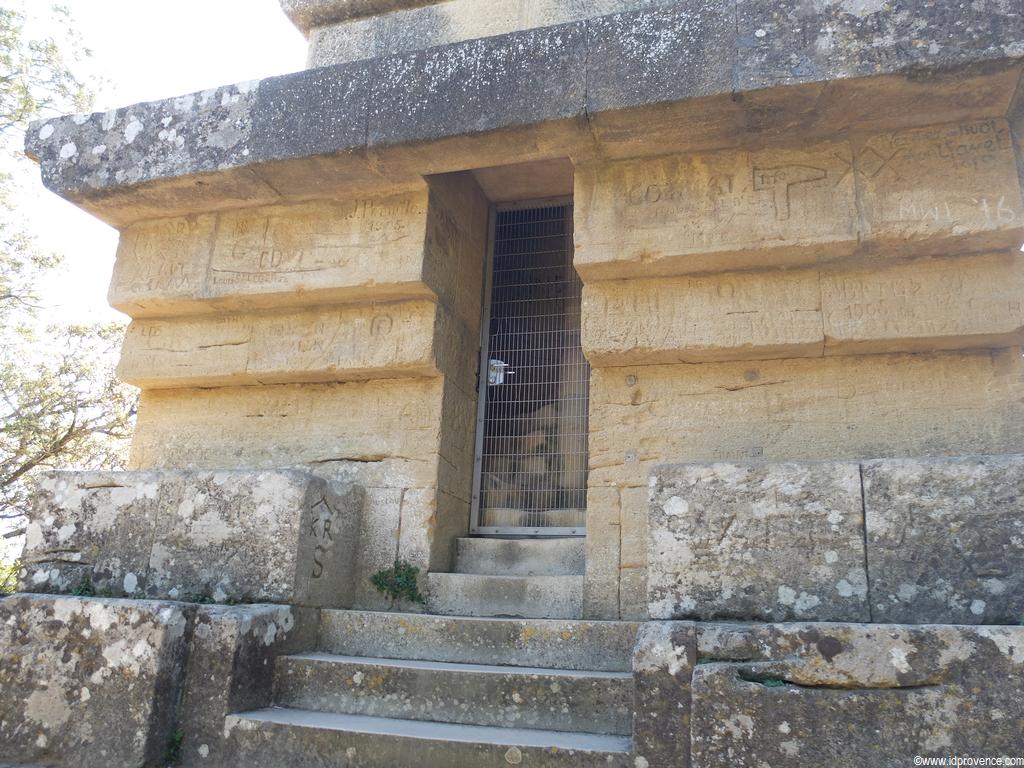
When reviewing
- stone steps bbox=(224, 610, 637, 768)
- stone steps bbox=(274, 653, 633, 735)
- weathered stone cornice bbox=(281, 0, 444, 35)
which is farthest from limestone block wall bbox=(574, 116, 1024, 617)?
weathered stone cornice bbox=(281, 0, 444, 35)

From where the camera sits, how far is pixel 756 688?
2.36 metres

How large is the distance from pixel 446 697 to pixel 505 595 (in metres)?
0.97

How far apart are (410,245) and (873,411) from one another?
2613mm

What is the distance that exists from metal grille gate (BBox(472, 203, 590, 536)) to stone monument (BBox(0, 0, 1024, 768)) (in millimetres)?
26

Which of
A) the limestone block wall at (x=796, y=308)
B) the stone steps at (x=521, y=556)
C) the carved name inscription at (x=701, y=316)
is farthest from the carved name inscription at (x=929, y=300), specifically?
the stone steps at (x=521, y=556)

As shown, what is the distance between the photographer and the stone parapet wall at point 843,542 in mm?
2557

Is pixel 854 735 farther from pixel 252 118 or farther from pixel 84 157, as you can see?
pixel 84 157

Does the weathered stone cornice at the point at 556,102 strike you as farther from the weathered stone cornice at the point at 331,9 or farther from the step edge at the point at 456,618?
the step edge at the point at 456,618

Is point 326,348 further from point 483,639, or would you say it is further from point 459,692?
point 459,692

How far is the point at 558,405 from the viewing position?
4809mm

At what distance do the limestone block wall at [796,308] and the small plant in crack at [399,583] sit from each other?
0.97 meters

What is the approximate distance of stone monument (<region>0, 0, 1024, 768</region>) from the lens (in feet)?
8.57

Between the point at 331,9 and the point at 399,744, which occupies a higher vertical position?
the point at 331,9

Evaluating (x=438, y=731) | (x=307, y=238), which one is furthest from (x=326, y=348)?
(x=438, y=731)
